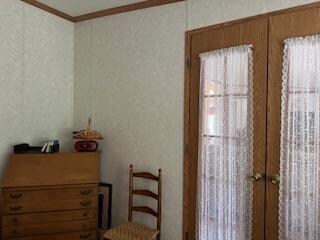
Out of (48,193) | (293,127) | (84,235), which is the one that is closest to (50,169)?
(48,193)

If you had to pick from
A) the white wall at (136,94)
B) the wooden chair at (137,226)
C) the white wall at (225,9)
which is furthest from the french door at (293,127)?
the wooden chair at (137,226)

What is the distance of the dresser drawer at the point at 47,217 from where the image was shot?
235cm

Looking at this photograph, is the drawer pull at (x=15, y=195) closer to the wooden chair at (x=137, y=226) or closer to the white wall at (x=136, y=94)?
the wooden chair at (x=137, y=226)

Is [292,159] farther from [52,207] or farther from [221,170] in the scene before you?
[52,207]

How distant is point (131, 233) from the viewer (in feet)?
8.05

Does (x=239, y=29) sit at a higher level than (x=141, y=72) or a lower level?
higher

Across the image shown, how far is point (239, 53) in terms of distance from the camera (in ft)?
7.58

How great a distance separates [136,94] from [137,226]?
1283 mm

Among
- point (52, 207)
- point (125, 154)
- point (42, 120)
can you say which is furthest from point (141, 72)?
point (52, 207)

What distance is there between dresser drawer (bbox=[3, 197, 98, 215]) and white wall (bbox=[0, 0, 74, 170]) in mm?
449

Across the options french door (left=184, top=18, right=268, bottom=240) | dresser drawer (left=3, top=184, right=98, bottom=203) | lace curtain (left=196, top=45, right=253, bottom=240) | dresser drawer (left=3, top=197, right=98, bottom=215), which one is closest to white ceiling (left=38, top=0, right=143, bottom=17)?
french door (left=184, top=18, right=268, bottom=240)

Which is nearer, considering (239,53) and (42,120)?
(239,53)

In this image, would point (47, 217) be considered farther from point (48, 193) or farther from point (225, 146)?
point (225, 146)

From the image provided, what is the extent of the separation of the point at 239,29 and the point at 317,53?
2.11 ft
